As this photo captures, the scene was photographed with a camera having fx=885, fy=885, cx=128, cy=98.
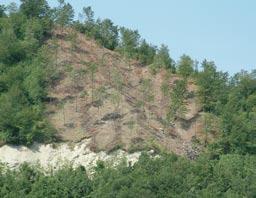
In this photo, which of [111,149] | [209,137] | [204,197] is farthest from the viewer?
[209,137]

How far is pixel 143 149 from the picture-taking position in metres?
57.2

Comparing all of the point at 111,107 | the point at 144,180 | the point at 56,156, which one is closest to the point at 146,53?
the point at 111,107

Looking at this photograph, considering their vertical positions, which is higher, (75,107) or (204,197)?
(75,107)

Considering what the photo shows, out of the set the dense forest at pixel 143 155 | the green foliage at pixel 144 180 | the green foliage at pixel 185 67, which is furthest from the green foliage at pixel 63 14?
the green foliage at pixel 144 180

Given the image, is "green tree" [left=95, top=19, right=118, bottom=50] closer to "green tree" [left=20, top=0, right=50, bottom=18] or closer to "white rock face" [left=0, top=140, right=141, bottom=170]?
"green tree" [left=20, top=0, right=50, bottom=18]

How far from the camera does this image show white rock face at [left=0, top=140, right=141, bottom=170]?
5619 cm

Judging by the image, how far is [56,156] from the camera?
57.1m

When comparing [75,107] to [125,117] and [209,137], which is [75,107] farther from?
[209,137]

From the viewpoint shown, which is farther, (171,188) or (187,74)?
(187,74)

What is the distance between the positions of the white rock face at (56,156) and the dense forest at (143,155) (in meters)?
0.69

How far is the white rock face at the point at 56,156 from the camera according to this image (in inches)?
2212

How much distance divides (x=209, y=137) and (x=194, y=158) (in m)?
3.33

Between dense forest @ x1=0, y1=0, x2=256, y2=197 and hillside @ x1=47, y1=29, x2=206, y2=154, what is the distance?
990 mm

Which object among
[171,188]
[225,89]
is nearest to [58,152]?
[171,188]
